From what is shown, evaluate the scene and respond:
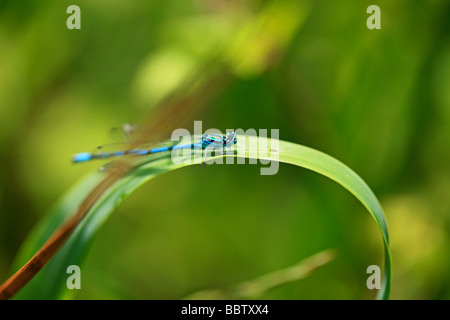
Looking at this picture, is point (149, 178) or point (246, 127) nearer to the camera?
point (149, 178)

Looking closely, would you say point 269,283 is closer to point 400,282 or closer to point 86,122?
point 400,282

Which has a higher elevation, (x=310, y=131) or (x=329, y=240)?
(x=310, y=131)

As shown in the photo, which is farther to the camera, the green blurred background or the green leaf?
the green blurred background

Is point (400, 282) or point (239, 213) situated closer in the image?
point (400, 282)

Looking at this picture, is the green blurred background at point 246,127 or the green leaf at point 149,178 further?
the green blurred background at point 246,127

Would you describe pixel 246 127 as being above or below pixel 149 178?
above
